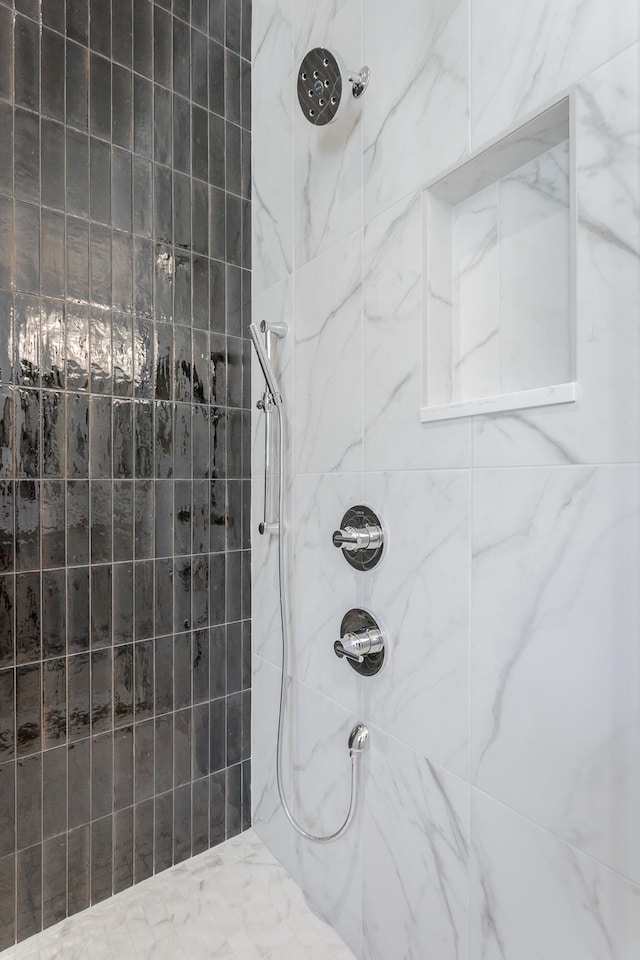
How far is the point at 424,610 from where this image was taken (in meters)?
1.18

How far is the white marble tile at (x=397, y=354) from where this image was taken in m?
1.18

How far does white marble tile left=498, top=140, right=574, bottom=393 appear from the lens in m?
0.98

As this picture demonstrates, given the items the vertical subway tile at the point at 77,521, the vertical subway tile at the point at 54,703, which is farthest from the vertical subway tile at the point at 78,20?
the vertical subway tile at the point at 54,703

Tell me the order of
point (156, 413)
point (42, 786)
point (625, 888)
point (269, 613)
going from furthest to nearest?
point (269, 613) → point (156, 413) → point (42, 786) → point (625, 888)

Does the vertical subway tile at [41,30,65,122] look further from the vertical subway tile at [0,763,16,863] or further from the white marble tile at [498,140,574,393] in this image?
the vertical subway tile at [0,763,16,863]

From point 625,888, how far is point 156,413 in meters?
1.49

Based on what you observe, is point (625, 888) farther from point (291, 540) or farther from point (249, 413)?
point (249, 413)

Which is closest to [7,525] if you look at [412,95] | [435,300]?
[435,300]

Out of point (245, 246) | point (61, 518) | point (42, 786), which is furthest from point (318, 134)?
point (42, 786)

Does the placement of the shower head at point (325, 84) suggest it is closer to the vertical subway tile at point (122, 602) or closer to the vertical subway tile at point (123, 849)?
the vertical subway tile at point (122, 602)

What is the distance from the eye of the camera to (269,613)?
1.77 metres

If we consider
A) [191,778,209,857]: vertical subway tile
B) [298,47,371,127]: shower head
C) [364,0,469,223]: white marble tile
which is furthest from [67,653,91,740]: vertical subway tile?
[298,47,371,127]: shower head

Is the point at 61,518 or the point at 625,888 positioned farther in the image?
the point at 61,518

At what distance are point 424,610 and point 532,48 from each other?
107 centimetres
